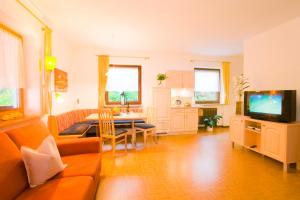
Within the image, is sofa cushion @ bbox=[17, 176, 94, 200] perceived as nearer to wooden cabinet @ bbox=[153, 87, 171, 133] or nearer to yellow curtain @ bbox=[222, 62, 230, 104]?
wooden cabinet @ bbox=[153, 87, 171, 133]

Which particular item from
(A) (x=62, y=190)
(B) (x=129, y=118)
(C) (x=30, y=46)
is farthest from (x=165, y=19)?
(A) (x=62, y=190)

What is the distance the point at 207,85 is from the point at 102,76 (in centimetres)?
373

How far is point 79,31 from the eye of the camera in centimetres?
376

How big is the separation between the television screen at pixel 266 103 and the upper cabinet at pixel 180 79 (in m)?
2.26

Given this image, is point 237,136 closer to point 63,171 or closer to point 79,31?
point 63,171

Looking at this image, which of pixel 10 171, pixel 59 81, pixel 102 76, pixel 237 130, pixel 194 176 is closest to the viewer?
pixel 10 171

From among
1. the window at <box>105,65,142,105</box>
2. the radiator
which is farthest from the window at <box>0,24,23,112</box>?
the radiator

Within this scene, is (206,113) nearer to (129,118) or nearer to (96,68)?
(129,118)

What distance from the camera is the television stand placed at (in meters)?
2.68

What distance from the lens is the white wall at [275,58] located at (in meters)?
3.03

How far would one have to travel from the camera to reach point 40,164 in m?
1.52

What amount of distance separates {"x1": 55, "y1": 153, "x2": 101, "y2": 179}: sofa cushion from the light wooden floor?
438 millimetres

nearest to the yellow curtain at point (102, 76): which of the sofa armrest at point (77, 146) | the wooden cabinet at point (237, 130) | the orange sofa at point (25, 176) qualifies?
the sofa armrest at point (77, 146)

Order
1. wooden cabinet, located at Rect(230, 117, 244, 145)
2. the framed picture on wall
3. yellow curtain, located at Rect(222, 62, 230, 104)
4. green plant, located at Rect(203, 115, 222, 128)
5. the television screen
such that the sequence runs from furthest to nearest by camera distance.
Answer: yellow curtain, located at Rect(222, 62, 230, 104) → green plant, located at Rect(203, 115, 222, 128) → wooden cabinet, located at Rect(230, 117, 244, 145) → the framed picture on wall → the television screen
